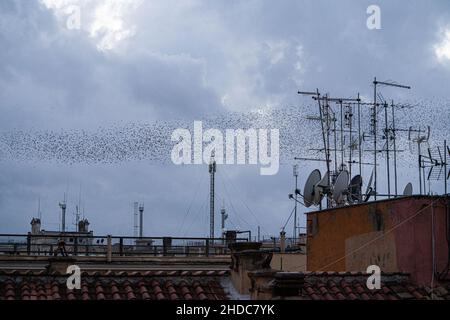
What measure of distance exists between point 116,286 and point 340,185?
31.2 feet

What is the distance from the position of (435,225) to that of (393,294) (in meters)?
2.29

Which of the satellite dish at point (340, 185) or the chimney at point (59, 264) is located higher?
the satellite dish at point (340, 185)

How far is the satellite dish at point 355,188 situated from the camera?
22348 millimetres

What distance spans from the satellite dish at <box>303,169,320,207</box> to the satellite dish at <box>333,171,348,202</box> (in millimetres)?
1420

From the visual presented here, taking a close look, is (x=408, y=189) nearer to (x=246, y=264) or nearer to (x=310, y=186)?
(x=310, y=186)

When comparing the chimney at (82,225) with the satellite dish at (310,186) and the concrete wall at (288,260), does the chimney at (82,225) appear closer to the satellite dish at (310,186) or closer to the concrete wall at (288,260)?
the concrete wall at (288,260)

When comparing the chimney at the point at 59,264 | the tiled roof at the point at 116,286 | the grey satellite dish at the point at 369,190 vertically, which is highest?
the grey satellite dish at the point at 369,190

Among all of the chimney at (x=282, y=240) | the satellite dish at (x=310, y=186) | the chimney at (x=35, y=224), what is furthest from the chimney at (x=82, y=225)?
the satellite dish at (x=310, y=186)

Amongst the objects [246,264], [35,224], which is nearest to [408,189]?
[246,264]

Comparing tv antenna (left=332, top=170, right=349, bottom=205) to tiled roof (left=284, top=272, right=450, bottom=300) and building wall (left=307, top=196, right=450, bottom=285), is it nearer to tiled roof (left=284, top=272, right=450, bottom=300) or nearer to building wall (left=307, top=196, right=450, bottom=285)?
building wall (left=307, top=196, right=450, bottom=285)

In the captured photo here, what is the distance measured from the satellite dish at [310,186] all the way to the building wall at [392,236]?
312 centimetres

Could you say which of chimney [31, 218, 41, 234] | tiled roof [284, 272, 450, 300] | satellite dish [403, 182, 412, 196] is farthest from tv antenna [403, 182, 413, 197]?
chimney [31, 218, 41, 234]
